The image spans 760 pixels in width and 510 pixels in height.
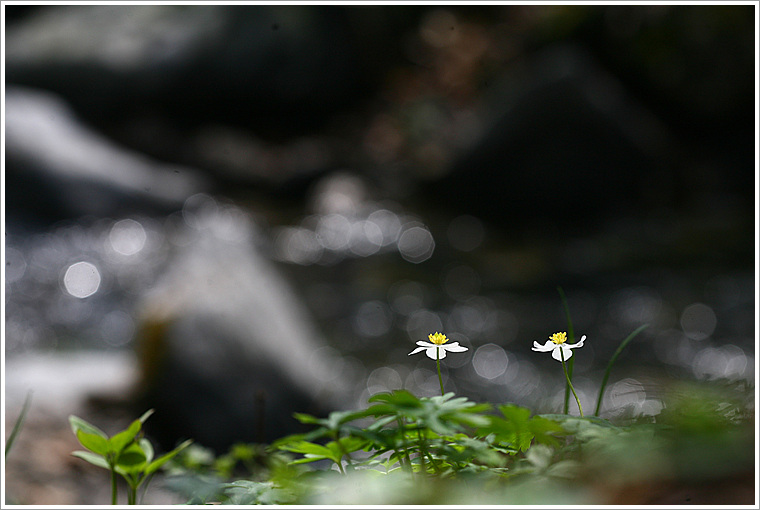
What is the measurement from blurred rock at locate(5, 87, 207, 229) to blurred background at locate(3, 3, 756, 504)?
0.10 ft

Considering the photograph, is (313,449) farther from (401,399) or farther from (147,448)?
(147,448)

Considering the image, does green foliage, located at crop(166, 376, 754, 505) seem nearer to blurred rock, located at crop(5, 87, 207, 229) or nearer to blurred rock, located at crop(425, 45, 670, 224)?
blurred rock, located at crop(5, 87, 207, 229)

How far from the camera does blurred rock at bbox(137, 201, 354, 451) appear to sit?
2.95 metres

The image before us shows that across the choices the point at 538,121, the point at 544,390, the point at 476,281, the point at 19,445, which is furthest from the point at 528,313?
the point at 19,445

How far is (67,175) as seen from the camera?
21.5ft

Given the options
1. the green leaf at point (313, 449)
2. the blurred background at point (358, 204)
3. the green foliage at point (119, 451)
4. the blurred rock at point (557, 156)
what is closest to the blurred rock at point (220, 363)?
the blurred background at point (358, 204)

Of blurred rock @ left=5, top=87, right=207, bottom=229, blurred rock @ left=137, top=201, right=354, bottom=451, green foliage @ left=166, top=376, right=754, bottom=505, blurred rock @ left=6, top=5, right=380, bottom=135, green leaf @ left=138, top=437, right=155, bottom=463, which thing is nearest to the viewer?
green foliage @ left=166, top=376, right=754, bottom=505

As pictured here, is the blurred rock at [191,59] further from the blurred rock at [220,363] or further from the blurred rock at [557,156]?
the blurred rock at [220,363]

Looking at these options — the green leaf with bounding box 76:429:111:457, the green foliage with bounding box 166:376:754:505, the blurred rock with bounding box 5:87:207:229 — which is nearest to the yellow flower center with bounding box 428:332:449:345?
the green foliage with bounding box 166:376:754:505

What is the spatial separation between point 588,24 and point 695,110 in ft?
6.89

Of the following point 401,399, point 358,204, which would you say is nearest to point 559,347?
point 401,399

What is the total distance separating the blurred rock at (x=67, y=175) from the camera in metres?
6.27

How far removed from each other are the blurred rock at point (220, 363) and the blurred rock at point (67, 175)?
362 centimetres

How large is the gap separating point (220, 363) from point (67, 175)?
4534 mm
